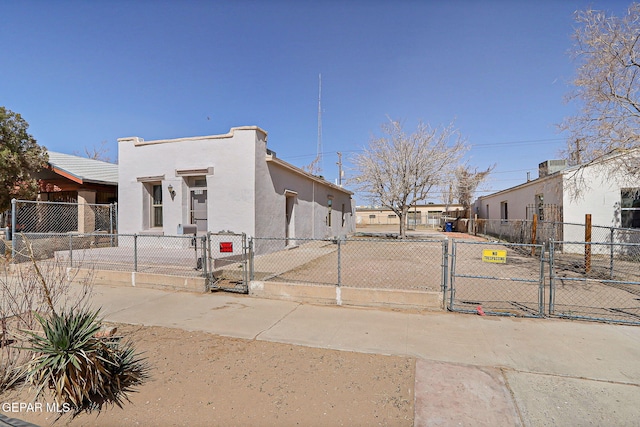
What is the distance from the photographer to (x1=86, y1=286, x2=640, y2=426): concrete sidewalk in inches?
108

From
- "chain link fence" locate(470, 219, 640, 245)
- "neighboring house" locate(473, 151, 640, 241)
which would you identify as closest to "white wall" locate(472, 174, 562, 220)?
"neighboring house" locate(473, 151, 640, 241)

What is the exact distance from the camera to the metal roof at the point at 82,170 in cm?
1257

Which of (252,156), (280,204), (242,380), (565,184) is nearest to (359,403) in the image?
(242,380)

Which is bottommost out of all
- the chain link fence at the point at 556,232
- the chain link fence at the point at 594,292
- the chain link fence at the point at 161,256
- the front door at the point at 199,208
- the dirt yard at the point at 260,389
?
the dirt yard at the point at 260,389

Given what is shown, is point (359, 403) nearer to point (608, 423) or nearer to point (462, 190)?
point (608, 423)

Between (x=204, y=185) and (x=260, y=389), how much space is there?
8850mm

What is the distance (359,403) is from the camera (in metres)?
2.82

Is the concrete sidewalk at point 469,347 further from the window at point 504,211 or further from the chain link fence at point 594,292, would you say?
the window at point 504,211

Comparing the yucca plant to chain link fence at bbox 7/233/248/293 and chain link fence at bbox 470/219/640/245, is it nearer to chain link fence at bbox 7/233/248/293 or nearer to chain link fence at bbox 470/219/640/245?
chain link fence at bbox 7/233/248/293

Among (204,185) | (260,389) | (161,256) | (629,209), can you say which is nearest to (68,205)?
(204,185)

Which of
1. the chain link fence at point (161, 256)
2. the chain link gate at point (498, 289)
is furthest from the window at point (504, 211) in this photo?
the chain link fence at point (161, 256)

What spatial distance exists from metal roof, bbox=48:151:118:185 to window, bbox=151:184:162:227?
3703 millimetres

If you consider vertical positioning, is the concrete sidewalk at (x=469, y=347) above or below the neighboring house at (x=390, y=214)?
below

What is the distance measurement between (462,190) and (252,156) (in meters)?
29.6
